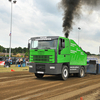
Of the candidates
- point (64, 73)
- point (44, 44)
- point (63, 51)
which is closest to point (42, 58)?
point (44, 44)

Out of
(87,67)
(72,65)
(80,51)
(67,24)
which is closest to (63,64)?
(72,65)

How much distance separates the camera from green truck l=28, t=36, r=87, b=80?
10.6m

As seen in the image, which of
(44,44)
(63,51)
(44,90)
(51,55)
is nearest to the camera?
(44,90)

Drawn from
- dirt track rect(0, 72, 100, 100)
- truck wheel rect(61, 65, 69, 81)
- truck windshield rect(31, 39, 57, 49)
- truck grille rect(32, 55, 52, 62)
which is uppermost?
truck windshield rect(31, 39, 57, 49)

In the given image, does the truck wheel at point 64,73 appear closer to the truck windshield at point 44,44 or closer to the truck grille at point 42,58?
the truck grille at point 42,58

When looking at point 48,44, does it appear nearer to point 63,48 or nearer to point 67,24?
point 63,48

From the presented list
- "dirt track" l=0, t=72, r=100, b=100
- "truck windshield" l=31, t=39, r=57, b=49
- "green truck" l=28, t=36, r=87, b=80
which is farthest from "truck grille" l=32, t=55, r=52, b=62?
"dirt track" l=0, t=72, r=100, b=100

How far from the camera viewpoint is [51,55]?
10.6m

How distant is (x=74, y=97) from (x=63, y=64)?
5.14m

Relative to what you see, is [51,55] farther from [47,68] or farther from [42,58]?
[47,68]

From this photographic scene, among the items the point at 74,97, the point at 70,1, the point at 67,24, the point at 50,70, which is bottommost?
the point at 74,97

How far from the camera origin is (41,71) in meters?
11.1

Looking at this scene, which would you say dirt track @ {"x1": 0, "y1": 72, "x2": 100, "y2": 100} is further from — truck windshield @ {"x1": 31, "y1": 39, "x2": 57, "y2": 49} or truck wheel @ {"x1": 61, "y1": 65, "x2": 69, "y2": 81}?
truck windshield @ {"x1": 31, "y1": 39, "x2": 57, "y2": 49}

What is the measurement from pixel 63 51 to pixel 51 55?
99 cm
